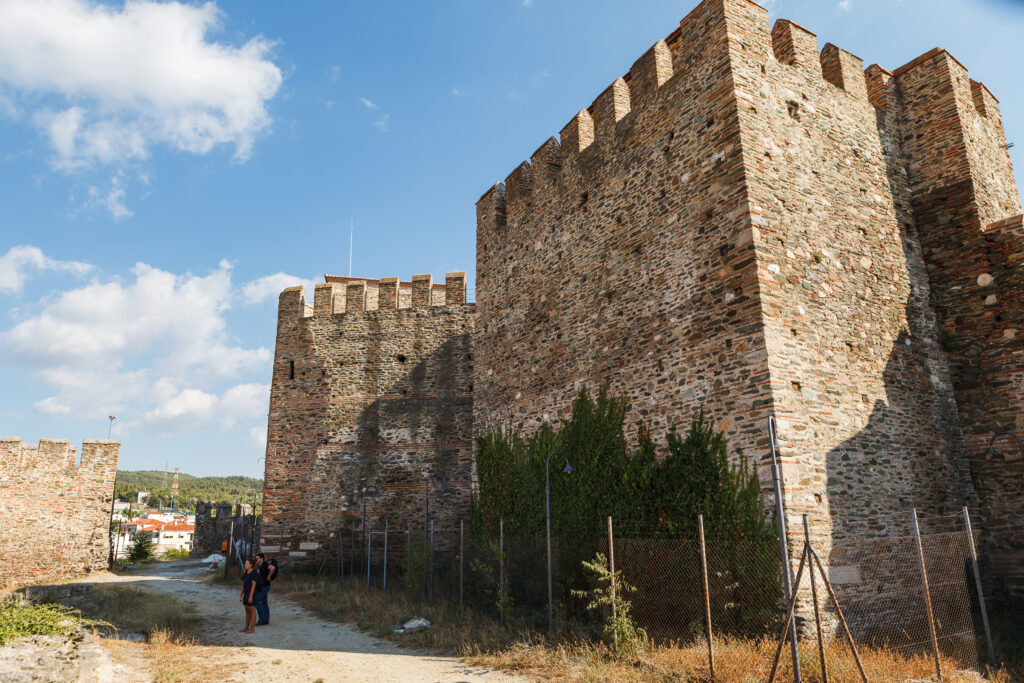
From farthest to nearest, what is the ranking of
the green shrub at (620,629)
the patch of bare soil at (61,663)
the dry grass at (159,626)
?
the dry grass at (159,626) → the green shrub at (620,629) → the patch of bare soil at (61,663)

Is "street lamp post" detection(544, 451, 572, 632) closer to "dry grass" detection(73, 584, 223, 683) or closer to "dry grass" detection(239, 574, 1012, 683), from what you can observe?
"dry grass" detection(239, 574, 1012, 683)

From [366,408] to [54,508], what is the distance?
1039 centimetres

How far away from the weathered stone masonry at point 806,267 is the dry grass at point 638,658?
1556 millimetres

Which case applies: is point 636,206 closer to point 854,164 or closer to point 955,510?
point 854,164

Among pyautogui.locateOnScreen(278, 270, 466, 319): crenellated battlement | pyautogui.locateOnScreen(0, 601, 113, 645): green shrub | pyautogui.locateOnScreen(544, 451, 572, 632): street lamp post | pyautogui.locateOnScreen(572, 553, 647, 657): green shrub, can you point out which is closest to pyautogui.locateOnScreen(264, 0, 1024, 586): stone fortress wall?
pyautogui.locateOnScreen(544, 451, 572, 632): street lamp post

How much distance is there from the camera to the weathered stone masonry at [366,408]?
18844mm

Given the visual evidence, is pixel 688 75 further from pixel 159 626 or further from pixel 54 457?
pixel 54 457

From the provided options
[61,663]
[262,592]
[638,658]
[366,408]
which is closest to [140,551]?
[366,408]

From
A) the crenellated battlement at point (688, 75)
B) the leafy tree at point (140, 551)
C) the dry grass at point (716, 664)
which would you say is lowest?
the leafy tree at point (140, 551)

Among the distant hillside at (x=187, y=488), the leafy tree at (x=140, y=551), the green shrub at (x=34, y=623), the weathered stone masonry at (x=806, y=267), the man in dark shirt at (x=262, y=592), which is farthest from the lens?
the distant hillside at (x=187, y=488)

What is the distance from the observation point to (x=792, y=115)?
33.6 feet

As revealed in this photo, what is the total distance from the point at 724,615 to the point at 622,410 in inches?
142

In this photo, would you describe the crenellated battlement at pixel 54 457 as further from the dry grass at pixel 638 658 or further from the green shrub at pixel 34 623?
the dry grass at pixel 638 658

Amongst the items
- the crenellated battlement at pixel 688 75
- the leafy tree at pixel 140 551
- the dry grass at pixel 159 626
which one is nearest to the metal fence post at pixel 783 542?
the crenellated battlement at pixel 688 75
